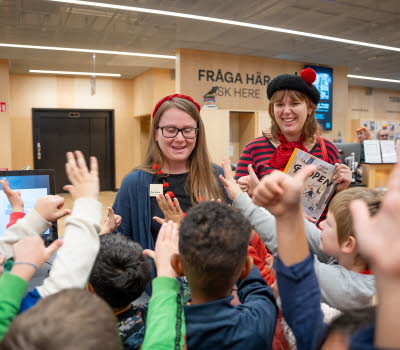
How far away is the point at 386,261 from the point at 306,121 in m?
1.70

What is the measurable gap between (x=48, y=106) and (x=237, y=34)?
20.1ft

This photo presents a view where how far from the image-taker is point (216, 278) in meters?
0.88

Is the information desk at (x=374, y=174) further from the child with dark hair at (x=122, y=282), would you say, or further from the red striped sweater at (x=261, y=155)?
the child with dark hair at (x=122, y=282)

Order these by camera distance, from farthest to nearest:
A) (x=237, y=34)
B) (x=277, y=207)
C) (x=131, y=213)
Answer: (x=237, y=34) → (x=131, y=213) → (x=277, y=207)

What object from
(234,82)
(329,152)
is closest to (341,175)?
(329,152)

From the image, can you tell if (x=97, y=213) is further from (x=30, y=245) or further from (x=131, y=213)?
(x=131, y=213)

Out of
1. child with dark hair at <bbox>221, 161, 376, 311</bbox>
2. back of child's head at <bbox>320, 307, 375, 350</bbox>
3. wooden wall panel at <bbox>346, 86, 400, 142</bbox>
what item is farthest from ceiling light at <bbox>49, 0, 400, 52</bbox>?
wooden wall panel at <bbox>346, 86, 400, 142</bbox>

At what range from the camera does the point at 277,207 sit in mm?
811

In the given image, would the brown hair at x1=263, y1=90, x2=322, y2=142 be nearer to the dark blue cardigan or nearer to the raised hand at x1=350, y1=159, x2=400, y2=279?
the dark blue cardigan

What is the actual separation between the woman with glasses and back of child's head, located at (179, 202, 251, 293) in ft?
2.73

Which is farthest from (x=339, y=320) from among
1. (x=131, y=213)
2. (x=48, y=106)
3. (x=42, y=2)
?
(x=48, y=106)

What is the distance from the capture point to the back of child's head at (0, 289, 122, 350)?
0.62 metres

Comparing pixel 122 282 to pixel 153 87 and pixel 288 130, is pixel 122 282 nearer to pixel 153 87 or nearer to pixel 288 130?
pixel 288 130

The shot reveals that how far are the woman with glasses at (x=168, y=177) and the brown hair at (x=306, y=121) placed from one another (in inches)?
19.3
